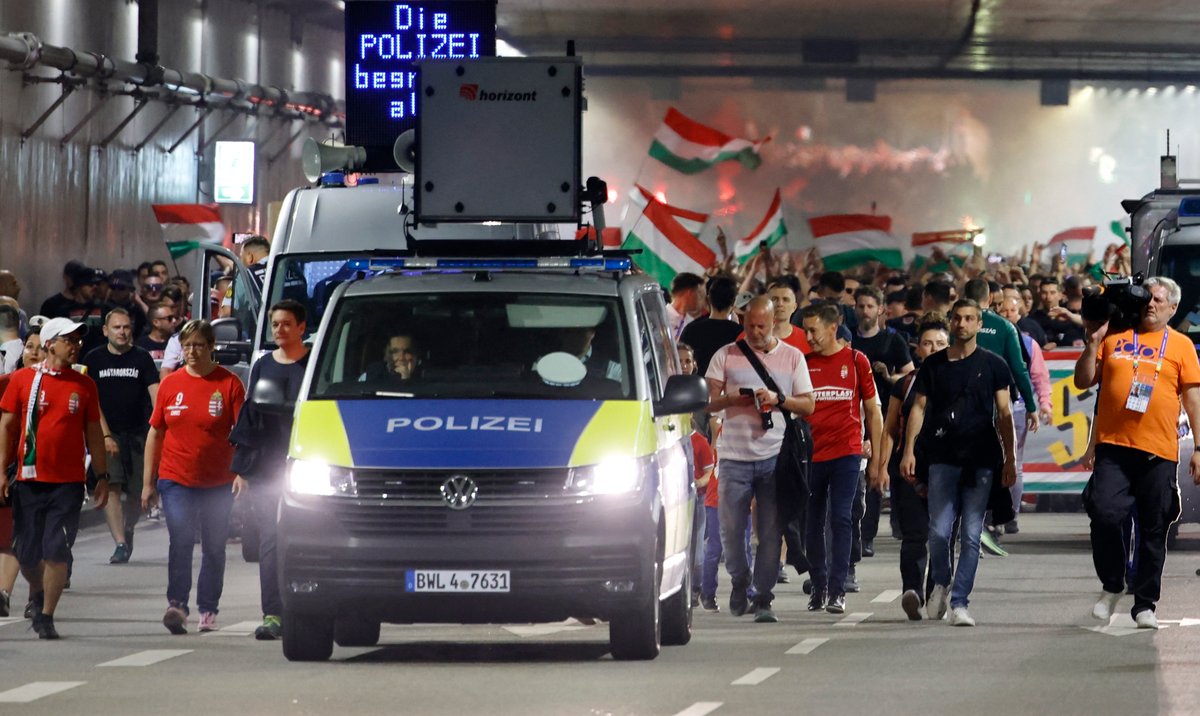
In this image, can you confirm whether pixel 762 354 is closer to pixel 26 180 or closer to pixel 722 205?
pixel 26 180

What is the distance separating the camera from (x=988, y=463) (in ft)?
47.9

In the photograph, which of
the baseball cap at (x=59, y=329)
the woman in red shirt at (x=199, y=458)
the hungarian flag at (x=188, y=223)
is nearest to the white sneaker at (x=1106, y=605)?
the woman in red shirt at (x=199, y=458)

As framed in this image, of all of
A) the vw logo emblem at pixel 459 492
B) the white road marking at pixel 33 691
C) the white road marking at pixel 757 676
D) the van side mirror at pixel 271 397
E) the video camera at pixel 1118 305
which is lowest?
the white road marking at pixel 33 691

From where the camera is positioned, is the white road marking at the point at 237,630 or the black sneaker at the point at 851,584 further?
the black sneaker at the point at 851,584

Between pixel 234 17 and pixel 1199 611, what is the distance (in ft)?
94.7

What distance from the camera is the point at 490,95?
16.9 meters

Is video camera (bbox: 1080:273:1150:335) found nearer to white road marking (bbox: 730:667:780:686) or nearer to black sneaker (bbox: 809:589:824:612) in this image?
black sneaker (bbox: 809:589:824:612)

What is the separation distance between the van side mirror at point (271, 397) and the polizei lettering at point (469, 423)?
2.45ft

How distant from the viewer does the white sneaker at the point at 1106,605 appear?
14477 mm

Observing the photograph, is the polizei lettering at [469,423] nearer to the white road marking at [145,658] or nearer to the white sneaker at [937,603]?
the white road marking at [145,658]

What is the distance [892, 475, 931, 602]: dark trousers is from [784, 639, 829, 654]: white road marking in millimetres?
1239

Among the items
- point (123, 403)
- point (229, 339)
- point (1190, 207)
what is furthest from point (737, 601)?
point (1190, 207)

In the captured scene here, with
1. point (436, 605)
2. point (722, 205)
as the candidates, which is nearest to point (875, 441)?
point (436, 605)

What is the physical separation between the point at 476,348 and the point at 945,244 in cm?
4110
